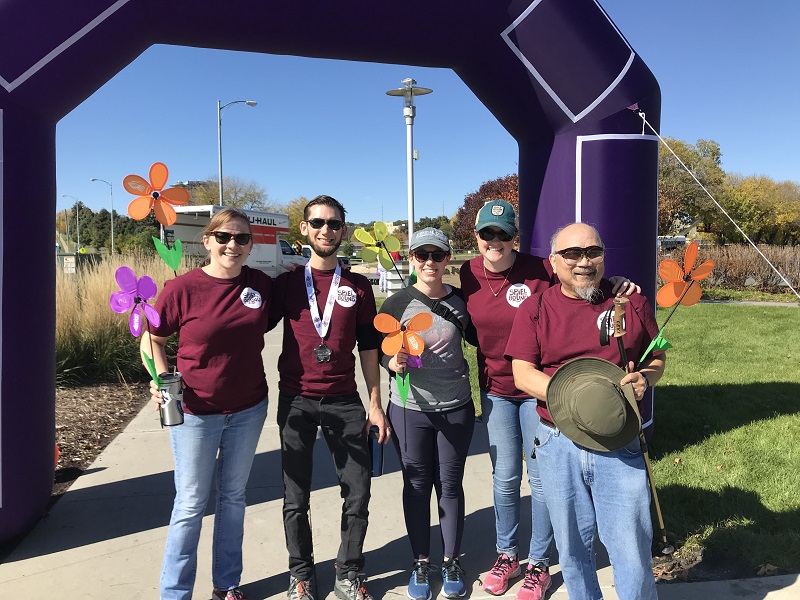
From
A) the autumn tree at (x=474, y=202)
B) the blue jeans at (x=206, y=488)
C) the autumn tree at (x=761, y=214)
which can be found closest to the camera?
the blue jeans at (x=206, y=488)

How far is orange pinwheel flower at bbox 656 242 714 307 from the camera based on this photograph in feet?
7.65

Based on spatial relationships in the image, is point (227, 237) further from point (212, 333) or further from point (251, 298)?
point (212, 333)

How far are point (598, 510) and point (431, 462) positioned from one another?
0.87 meters

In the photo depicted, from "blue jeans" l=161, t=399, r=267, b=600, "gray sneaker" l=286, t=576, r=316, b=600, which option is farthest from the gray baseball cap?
"gray sneaker" l=286, t=576, r=316, b=600

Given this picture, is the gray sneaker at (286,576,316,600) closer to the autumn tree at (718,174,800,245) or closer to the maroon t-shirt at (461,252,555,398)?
the maroon t-shirt at (461,252,555,398)

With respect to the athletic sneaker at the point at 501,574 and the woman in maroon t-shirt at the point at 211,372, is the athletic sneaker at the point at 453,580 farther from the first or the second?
the woman in maroon t-shirt at the point at 211,372

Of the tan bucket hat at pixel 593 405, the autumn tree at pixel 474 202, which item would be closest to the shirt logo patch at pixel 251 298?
the tan bucket hat at pixel 593 405

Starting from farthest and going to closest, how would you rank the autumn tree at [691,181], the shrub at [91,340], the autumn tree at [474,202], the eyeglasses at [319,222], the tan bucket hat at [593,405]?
the autumn tree at [474,202], the autumn tree at [691,181], the shrub at [91,340], the eyeglasses at [319,222], the tan bucket hat at [593,405]

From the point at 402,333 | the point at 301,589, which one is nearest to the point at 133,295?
the point at 402,333

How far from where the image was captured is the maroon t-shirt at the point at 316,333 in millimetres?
2576

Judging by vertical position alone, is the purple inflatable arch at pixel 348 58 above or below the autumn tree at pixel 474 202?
below

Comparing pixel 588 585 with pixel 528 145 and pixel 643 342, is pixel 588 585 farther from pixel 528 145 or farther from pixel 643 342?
pixel 528 145

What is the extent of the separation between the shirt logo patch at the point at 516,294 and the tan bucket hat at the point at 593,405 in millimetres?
676

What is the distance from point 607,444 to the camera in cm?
199
